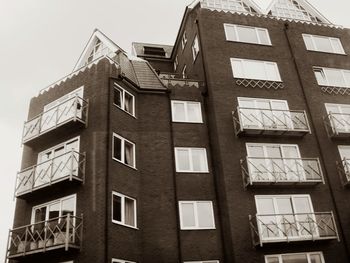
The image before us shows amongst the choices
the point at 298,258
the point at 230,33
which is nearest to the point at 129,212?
the point at 298,258

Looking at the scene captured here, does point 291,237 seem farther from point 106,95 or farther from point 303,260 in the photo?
point 106,95

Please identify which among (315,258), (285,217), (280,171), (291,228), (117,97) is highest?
(117,97)

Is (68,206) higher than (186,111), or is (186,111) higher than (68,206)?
(186,111)

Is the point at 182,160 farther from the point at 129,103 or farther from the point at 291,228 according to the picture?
the point at 291,228

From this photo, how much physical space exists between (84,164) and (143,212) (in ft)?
11.5

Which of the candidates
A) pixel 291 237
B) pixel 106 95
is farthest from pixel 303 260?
pixel 106 95

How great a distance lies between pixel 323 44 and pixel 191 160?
42.0 feet

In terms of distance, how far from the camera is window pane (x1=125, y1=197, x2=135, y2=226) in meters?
17.6

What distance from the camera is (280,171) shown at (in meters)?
19.4

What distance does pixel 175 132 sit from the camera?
20906 mm

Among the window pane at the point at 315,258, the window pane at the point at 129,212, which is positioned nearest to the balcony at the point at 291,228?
the window pane at the point at 315,258

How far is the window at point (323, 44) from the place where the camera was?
2555 centimetres

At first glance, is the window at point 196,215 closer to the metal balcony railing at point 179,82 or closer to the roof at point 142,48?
the metal balcony railing at point 179,82

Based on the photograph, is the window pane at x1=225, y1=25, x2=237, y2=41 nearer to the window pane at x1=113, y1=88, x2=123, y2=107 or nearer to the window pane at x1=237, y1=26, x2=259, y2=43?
the window pane at x1=237, y1=26, x2=259, y2=43
